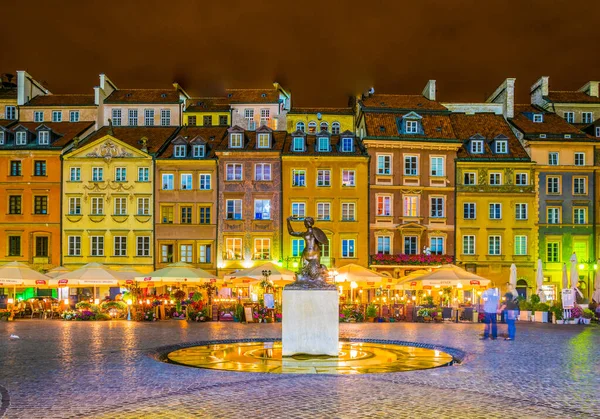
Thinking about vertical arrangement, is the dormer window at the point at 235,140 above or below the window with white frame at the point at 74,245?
above

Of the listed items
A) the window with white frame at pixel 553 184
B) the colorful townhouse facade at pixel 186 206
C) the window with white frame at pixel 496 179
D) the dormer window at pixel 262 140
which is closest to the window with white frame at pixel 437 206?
the window with white frame at pixel 496 179

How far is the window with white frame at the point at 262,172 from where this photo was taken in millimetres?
53719

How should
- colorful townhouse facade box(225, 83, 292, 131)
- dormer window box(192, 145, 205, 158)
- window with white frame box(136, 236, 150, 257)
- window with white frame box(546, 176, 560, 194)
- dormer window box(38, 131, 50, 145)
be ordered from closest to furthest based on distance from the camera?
1. window with white frame box(136, 236, 150, 257)
2. dormer window box(192, 145, 205, 158)
3. window with white frame box(546, 176, 560, 194)
4. dormer window box(38, 131, 50, 145)
5. colorful townhouse facade box(225, 83, 292, 131)

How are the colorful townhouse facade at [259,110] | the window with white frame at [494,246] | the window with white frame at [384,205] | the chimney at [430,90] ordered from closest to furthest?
the window with white frame at [384,205] → the window with white frame at [494,246] → the chimney at [430,90] → the colorful townhouse facade at [259,110]

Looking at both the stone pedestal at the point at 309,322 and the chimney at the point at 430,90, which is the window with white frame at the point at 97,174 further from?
the stone pedestal at the point at 309,322

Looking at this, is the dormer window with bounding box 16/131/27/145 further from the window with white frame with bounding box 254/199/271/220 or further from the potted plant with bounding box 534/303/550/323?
the potted plant with bounding box 534/303/550/323

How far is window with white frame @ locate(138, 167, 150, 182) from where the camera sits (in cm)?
5406

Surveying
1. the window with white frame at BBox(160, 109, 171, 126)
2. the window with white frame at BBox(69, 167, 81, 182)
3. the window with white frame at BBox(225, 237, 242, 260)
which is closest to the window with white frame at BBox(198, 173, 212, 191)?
the window with white frame at BBox(225, 237, 242, 260)

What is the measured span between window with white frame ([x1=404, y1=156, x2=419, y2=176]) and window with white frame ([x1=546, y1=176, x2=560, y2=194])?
918 cm

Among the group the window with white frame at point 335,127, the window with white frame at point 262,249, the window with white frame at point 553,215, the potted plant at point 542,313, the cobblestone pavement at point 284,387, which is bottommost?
the potted plant at point 542,313

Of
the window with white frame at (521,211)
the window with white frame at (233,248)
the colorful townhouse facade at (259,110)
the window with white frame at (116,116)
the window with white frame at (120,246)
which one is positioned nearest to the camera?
the window with white frame at (233,248)

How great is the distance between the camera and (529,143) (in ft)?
180

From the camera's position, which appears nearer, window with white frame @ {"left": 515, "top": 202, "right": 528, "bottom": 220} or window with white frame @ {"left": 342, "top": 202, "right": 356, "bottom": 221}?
window with white frame @ {"left": 342, "top": 202, "right": 356, "bottom": 221}

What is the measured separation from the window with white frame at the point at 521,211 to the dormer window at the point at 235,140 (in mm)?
19287
